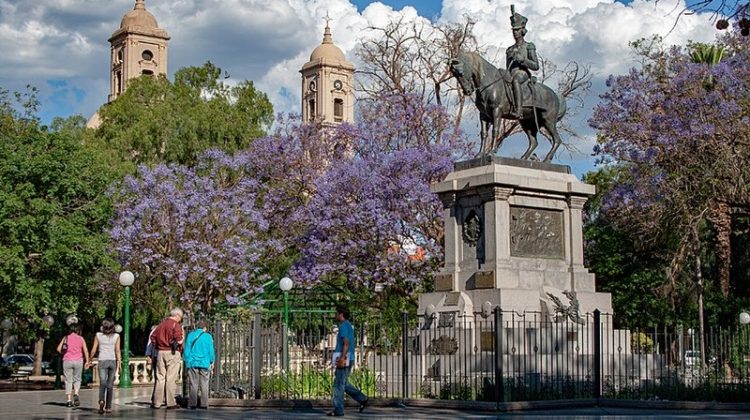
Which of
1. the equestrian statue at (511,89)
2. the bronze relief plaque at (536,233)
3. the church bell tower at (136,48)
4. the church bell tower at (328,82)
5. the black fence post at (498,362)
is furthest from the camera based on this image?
the church bell tower at (328,82)

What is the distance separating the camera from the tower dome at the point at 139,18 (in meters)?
91.9

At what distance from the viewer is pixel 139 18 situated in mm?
92438

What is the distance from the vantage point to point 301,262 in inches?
1615

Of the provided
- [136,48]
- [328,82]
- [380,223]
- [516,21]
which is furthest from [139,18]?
[516,21]

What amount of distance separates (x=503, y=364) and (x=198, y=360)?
16.5 feet

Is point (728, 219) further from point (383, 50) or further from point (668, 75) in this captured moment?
point (383, 50)

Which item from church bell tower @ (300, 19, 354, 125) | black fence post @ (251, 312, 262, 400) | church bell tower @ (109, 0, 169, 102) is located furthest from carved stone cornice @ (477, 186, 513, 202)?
Result: church bell tower @ (300, 19, 354, 125)

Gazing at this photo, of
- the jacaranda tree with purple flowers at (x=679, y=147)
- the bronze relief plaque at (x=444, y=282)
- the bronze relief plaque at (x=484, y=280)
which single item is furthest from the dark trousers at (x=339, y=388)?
the jacaranda tree with purple flowers at (x=679, y=147)

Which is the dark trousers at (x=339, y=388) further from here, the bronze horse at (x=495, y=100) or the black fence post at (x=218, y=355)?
the bronze horse at (x=495, y=100)

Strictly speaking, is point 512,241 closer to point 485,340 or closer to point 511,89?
point 485,340

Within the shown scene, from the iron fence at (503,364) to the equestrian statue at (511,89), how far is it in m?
4.07

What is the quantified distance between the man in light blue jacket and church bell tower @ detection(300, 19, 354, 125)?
284 ft

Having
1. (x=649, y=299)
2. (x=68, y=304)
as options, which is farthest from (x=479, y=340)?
(x=649, y=299)

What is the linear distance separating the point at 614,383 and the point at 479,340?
2.43 metres
